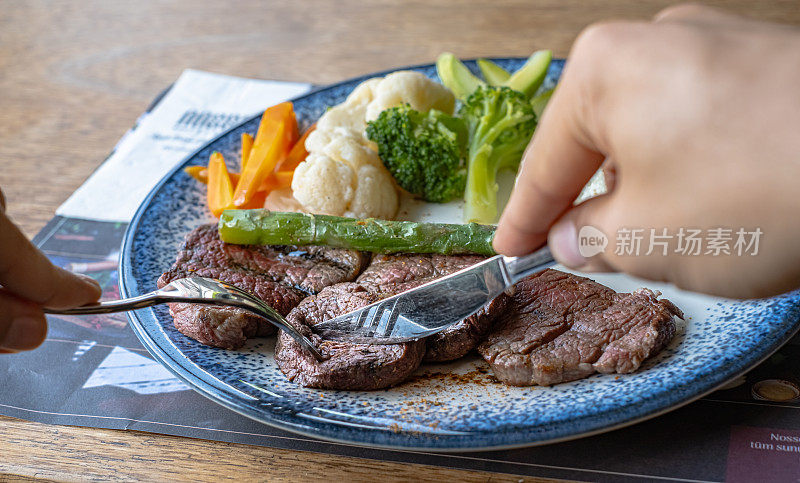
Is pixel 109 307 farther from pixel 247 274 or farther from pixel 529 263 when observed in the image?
pixel 529 263

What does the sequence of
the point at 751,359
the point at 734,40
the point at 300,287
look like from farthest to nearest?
1. the point at 300,287
2. the point at 751,359
3. the point at 734,40

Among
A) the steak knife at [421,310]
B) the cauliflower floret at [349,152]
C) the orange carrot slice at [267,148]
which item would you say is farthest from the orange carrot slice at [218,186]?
the steak knife at [421,310]

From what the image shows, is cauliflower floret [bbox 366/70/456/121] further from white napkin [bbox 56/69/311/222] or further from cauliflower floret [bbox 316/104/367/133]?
white napkin [bbox 56/69/311/222]

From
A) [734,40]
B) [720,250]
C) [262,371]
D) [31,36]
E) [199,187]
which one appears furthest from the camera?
[31,36]

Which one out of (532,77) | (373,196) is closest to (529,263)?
(373,196)

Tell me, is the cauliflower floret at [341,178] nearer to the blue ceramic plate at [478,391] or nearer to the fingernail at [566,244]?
the blue ceramic plate at [478,391]

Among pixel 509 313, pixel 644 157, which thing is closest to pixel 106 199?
pixel 509 313

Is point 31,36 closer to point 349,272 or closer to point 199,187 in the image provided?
point 199,187
